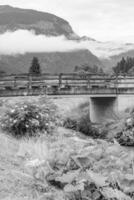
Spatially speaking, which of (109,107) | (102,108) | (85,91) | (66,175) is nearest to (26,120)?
(66,175)

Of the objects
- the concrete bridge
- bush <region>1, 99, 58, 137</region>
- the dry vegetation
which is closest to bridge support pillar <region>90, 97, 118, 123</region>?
the concrete bridge

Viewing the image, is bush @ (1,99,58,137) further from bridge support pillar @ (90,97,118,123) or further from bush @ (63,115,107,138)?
bridge support pillar @ (90,97,118,123)

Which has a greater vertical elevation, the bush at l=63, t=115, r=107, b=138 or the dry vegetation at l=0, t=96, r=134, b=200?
the dry vegetation at l=0, t=96, r=134, b=200

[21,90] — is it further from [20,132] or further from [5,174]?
[5,174]

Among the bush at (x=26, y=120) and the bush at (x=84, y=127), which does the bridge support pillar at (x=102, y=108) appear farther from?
the bush at (x=26, y=120)

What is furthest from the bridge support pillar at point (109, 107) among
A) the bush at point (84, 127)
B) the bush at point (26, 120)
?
the bush at point (26, 120)

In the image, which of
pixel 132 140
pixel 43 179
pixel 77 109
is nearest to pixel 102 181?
pixel 43 179

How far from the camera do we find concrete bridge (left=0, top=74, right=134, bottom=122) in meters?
18.0

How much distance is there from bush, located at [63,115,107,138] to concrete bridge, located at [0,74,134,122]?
1378 mm

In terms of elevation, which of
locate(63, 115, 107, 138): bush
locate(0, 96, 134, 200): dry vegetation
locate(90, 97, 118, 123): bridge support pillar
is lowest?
locate(63, 115, 107, 138): bush

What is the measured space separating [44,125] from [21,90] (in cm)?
883

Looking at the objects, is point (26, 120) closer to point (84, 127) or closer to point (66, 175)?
point (66, 175)

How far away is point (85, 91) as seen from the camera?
18.7 meters

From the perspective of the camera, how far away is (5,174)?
5141 mm
